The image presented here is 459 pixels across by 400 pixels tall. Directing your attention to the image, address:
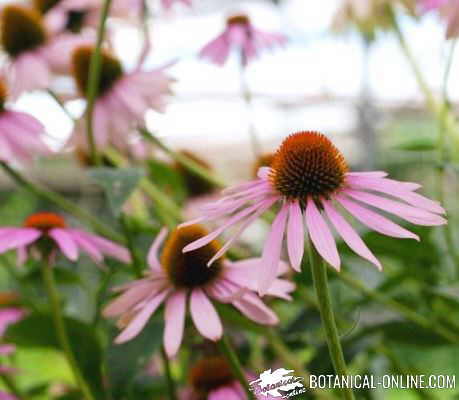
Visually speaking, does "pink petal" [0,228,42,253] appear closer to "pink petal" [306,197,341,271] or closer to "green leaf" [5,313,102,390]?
"green leaf" [5,313,102,390]

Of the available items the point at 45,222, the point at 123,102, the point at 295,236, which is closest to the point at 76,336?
the point at 45,222

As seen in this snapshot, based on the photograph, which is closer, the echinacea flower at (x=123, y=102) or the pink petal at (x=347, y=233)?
the pink petal at (x=347, y=233)

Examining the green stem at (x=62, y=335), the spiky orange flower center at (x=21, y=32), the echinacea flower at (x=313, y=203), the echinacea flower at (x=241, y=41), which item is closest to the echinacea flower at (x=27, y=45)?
the spiky orange flower center at (x=21, y=32)

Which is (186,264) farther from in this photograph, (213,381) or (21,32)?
(21,32)

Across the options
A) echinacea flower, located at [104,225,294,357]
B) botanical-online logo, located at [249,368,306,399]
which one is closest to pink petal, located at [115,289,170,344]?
echinacea flower, located at [104,225,294,357]

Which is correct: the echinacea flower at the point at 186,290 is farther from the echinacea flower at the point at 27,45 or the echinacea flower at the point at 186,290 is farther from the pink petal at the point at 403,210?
the echinacea flower at the point at 27,45

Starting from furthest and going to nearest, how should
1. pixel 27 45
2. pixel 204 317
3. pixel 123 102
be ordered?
pixel 27 45 → pixel 123 102 → pixel 204 317
